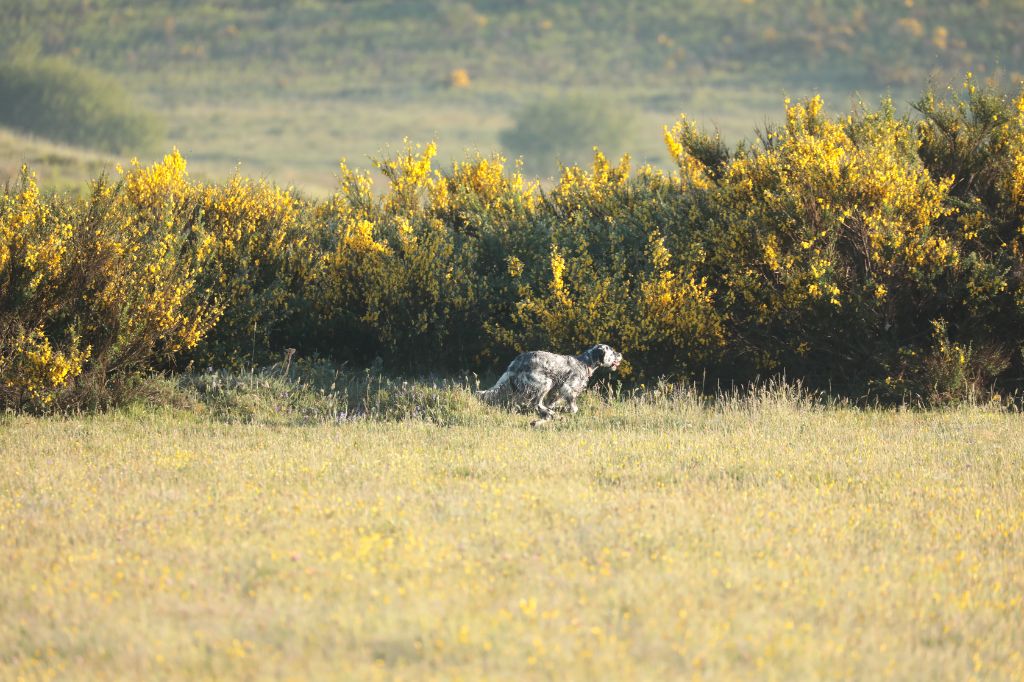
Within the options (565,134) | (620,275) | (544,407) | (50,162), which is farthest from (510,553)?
(565,134)

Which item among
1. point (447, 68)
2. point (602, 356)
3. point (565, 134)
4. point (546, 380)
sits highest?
point (447, 68)

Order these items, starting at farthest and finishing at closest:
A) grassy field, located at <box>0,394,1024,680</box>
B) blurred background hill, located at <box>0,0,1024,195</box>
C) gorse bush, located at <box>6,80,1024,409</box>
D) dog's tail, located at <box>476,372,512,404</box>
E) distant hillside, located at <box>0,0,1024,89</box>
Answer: distant hillside, located at <box>0,0,1024,89</box> < blurred background hill, located at <box>0,0,1024,195</box> < gorse bush, located at <box>6,80,1024,409</box> < dog's tail, located at <box>476,372,512,404</box> < grassy field, located at <box>0,394,1024,680</box>

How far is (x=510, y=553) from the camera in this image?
19.1ft

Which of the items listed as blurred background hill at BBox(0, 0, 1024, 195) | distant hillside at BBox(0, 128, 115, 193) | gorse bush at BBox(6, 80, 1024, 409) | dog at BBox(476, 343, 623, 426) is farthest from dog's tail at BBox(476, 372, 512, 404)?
blurred background hill at BBox(0, 0, 1024, 195)

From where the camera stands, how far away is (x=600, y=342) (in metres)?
11.4

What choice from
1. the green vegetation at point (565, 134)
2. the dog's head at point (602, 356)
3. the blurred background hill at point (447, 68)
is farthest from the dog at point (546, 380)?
the green vegetation at point (565, 134)

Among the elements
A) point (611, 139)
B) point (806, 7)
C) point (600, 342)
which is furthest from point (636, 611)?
point (806, 7)

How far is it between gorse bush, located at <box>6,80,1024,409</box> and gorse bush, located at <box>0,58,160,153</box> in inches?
2303

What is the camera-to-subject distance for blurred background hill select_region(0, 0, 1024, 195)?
227ft

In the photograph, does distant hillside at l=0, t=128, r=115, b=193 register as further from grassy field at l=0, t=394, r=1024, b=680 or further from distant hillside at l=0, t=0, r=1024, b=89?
distant hillside at l=0, t=0, r=1024, b=89

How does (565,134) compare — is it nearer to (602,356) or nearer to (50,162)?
(50,162)

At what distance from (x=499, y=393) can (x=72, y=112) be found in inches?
2602

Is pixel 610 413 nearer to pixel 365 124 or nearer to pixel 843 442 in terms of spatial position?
pixel 843 442

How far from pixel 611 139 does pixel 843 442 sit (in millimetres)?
64867
